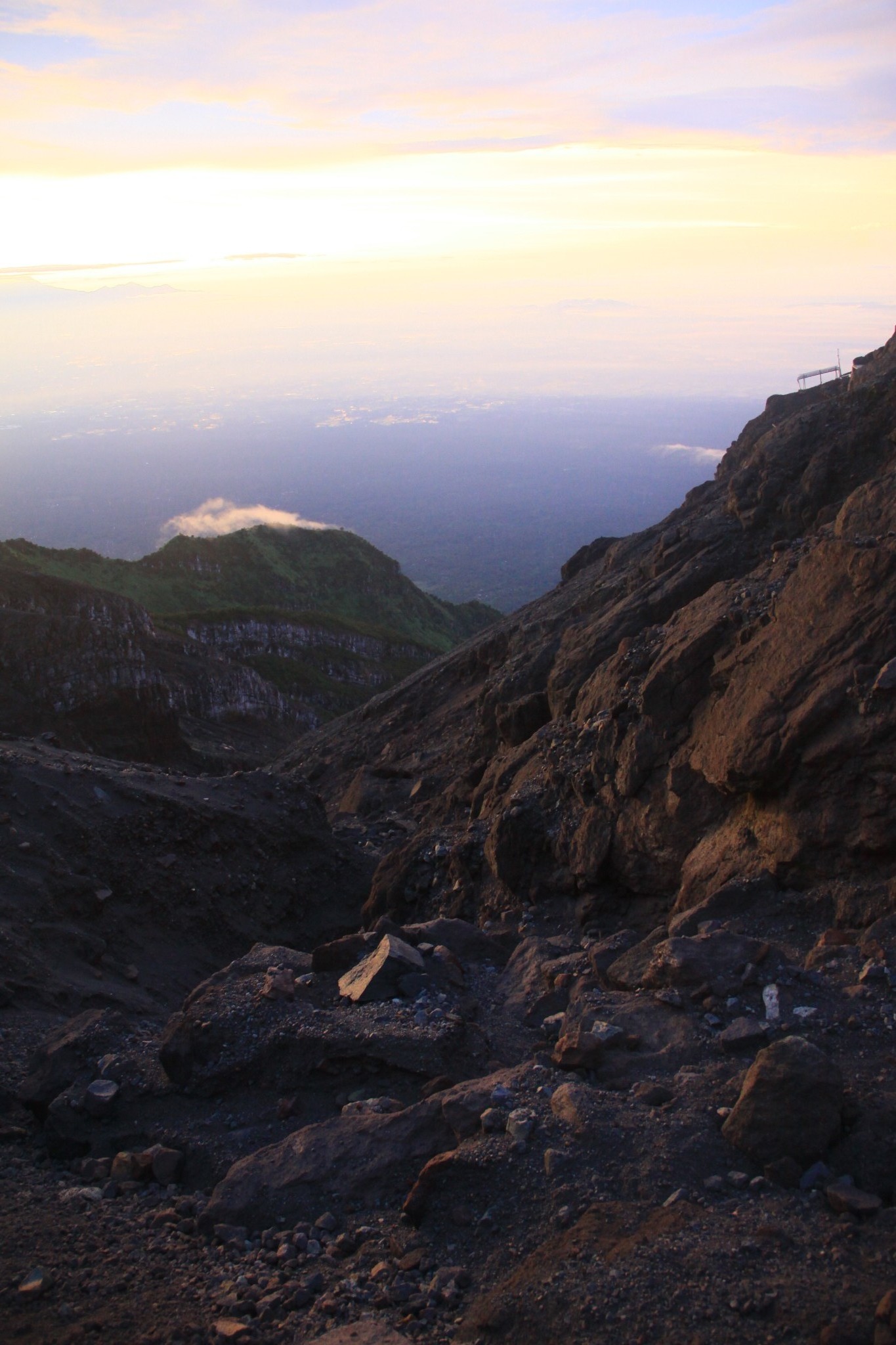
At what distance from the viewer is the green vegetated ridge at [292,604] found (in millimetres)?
54250

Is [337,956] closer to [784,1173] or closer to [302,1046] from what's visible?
[302,1046]

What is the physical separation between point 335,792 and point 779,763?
1946 centimetres

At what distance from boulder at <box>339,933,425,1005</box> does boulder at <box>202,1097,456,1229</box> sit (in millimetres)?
1717

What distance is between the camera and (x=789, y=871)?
9438mm

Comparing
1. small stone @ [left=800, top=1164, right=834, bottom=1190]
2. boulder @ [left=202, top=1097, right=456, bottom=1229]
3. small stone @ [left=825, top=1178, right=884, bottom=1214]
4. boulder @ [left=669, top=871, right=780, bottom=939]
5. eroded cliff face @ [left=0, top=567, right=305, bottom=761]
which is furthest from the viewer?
eroded cliff face @ [left=0, top=567, right=305, bottom=761]

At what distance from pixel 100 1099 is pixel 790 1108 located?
5.63 metres

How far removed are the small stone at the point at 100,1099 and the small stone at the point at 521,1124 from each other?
370cm

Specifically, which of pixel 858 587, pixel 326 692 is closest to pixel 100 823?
pixel 858 587

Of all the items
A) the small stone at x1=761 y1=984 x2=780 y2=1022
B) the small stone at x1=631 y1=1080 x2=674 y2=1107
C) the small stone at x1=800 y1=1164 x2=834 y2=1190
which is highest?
the small stone at x1=761 y1=984 x2=780 y2=1022

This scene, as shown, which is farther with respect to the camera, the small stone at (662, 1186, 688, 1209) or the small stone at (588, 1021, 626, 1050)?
the small stone at (588, 1021, 626, 1050)

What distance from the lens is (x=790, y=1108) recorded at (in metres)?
5.94

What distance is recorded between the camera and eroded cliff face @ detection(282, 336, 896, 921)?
930 centimetres

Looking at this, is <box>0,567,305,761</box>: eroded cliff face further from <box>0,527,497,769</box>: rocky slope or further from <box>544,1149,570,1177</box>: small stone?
<box>544,1149,570,1177</box>: small stone

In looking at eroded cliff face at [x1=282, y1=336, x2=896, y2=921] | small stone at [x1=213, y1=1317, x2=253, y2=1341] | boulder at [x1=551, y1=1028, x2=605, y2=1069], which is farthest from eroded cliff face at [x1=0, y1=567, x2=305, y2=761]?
small stone at [x1=213, y1=1317, x2=253, y2=1341]
